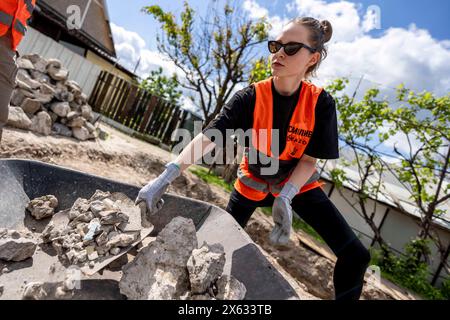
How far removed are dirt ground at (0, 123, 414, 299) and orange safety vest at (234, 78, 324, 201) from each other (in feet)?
7.45

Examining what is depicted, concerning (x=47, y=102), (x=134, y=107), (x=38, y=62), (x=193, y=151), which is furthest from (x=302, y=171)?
(x=134, y=107)

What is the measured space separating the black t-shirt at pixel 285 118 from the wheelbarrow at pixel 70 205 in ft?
1.53

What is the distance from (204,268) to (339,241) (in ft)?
2.77

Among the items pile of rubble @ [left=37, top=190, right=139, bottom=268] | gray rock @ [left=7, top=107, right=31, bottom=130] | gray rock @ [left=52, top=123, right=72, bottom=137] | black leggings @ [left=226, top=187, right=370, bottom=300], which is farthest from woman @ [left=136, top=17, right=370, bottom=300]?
gray rock @ [left=52, top=123, right=72, bottom=137]

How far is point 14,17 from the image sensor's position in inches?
68.3

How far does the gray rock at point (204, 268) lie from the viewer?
103 centimetres

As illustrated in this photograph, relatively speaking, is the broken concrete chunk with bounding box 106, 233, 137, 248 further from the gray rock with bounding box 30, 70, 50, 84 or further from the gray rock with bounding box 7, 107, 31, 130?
the gray rock with bounding box 30, 70, 50, 84

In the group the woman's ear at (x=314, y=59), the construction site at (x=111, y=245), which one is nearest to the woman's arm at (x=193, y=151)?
the construction site at (x=111, y=245)

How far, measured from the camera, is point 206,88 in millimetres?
9172

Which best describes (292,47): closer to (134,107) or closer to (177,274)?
(177,274)

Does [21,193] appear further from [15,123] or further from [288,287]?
[15,123]

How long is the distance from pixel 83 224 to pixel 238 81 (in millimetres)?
8158

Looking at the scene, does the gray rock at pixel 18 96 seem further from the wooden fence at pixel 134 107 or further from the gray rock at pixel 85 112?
the wooden fence at pixel 134 107
